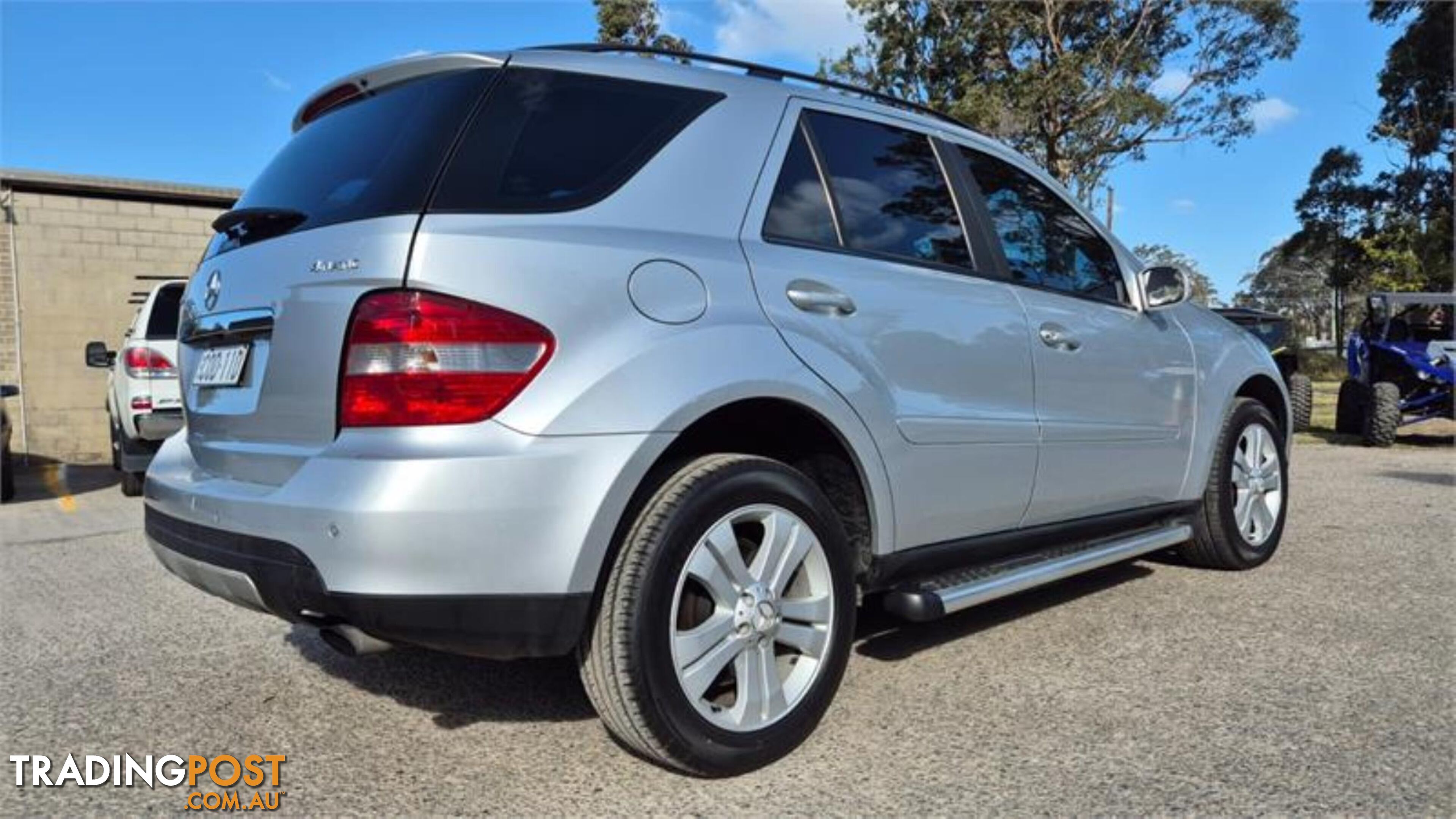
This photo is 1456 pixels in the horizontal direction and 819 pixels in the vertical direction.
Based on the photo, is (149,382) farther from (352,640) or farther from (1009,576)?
(1009,576)

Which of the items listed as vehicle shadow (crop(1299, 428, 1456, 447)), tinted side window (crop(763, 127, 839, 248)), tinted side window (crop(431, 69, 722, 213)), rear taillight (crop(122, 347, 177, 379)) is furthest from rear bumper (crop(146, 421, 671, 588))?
vehicle shadow (crop(1299, 428, 1456, 447))

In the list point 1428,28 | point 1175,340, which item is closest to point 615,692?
point 1175,340

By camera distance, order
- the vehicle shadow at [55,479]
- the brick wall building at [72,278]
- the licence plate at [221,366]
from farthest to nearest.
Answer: the brick wall building at [72,278], the vehicle shadow at [55,479], the licence plate at [221,366]

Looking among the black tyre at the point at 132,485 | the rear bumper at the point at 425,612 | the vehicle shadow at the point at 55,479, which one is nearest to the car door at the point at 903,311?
the rear bumper at the point at 425,612

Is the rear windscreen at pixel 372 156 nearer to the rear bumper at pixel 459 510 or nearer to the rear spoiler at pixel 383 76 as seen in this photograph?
the rear spoiler at pixel 383 76

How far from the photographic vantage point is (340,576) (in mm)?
2111

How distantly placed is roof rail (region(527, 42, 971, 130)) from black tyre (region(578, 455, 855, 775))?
1167mm

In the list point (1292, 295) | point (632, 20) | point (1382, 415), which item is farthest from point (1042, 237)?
point (1292, 295)

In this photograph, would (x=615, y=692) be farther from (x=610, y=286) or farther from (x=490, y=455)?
(x=610, y=286)

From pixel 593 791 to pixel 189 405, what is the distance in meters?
1.60

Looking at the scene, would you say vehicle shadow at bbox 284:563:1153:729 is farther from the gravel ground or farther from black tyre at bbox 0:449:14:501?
black tyre at bbox 0:449:14:501

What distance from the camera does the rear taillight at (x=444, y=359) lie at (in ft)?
6.96

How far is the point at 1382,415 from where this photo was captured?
10.4 meters

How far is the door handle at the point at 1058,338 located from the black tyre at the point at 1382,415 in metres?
8.79
